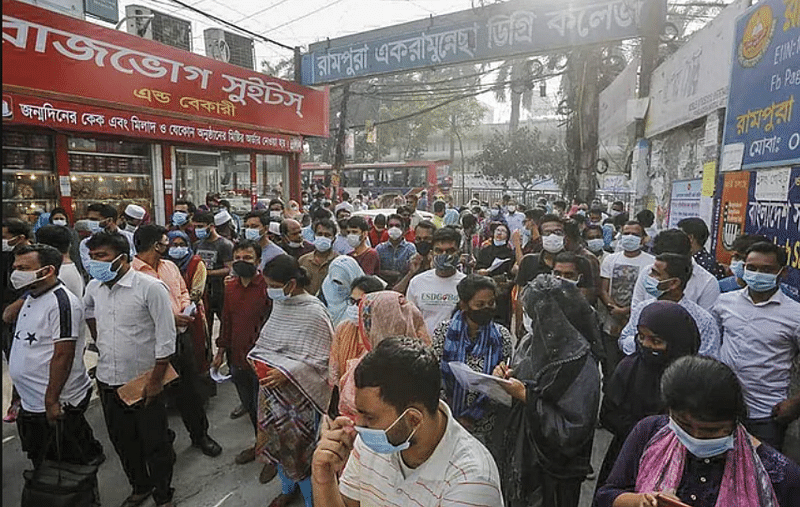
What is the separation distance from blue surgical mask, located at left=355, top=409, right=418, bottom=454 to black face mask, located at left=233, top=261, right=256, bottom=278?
2.40 m

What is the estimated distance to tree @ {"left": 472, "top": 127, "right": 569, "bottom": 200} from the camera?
2389cm

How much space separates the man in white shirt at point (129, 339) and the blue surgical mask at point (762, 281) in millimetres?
3227

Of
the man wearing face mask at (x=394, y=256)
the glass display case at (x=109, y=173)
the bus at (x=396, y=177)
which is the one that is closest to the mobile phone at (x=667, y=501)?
the man wearing face mask at (x=394, y=256)

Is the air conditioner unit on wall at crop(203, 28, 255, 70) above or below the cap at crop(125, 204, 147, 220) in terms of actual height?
above

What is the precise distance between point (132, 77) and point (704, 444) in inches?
392

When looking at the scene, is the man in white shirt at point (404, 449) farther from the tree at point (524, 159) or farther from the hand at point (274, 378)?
the tree at point (524, 159)

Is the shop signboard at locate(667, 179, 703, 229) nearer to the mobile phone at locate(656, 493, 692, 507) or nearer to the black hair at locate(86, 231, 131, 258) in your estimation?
the mobile phone at locate(656, 493, 692, 507)

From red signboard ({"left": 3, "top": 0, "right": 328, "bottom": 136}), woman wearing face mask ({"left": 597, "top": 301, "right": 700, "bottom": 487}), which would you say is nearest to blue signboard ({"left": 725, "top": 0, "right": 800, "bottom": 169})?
woman wearing face mask ({"left": 597, "top": 301, "right": 700, "bottom": 487})

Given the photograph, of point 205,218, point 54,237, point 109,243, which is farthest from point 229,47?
point 109,243

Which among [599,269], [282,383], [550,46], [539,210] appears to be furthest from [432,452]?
[550,46]

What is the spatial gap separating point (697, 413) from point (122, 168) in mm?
10221

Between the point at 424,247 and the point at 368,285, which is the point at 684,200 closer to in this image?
the point at 424,247

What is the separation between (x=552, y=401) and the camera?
2.26 m

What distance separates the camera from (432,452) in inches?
62.1
